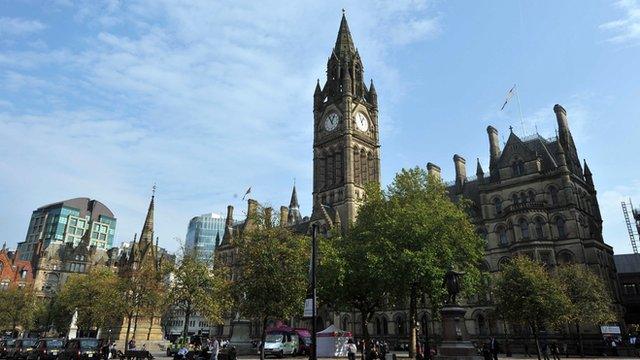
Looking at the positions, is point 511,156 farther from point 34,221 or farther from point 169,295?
point 34,221

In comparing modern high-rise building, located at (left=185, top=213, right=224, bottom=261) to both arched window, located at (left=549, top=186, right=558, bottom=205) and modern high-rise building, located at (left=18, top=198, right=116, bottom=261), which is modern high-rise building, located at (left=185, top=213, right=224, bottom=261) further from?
arched window, located at (left=549, top=186, right=558, bottom=205)

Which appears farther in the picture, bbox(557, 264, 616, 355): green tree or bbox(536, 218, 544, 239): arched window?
bbox(536, 218, 544, 239): arched window

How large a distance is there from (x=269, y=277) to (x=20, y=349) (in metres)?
21.7

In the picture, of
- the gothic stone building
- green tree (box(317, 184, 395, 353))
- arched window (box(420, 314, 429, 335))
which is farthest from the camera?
the gothic stone building

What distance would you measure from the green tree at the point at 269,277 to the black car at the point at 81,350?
9.71m

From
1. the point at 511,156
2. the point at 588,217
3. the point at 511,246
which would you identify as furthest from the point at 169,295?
the point at 588,217

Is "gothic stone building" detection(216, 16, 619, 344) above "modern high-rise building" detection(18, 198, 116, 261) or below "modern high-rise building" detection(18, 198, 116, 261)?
below

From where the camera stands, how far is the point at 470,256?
35.8 metres

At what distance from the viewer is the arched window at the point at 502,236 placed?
156 ft

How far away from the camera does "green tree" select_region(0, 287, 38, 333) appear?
60312 millimetres

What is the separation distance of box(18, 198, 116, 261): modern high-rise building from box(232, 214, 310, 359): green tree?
133374mm

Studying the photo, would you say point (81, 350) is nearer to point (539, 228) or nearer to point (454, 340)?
point (454, 340)

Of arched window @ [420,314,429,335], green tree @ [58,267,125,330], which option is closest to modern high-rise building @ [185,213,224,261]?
green tree @ [58,267,125,330]

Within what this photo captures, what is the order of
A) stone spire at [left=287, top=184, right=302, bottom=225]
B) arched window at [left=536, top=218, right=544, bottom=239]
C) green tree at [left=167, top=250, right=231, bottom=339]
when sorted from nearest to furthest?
green tree at [left=167, top=250, right=231, bottom=339], arched window at [left=536, top=218, right=544, bottom=239], stone spire at [left=287, top=184, right=302, bottom=225]
